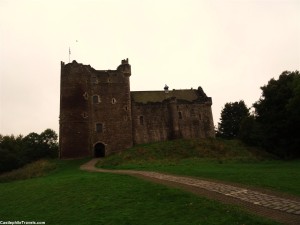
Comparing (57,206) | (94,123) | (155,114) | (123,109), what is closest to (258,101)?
(155,114)

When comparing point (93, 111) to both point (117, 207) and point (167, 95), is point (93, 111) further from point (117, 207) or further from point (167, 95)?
point (117, 207)

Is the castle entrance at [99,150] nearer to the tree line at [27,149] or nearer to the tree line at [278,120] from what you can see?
the tree line at [27,149]

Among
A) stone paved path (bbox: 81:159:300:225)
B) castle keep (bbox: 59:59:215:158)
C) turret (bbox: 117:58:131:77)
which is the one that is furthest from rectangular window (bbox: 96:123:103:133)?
stone paved path (bbox: 81:159:300:225)

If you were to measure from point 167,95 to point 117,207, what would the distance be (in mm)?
39601

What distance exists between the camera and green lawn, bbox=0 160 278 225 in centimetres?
1110

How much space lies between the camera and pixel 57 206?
15.1 metres

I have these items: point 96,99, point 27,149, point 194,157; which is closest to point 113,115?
point 96,99

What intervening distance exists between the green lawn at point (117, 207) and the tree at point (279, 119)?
26.3 meters

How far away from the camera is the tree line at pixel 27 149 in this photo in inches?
2101

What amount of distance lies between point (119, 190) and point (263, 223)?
8.73 metres

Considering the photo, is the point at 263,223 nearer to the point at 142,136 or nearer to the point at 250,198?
the point at 250,198

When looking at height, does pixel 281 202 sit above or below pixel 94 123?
below

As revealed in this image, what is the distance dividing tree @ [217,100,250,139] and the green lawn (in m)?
55.1

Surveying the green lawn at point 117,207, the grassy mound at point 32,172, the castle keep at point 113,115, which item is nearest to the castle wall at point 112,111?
the castle keep at point 113,115
